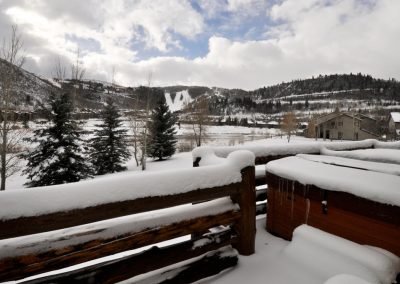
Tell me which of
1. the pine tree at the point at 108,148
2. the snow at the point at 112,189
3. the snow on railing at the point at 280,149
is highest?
the snow on railing at the point at 280,149

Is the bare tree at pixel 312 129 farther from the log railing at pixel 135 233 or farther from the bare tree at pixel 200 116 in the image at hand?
the log railing at pixel 135 233

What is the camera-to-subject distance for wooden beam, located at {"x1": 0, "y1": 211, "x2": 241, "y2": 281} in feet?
5.75

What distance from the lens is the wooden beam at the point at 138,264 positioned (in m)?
2.01

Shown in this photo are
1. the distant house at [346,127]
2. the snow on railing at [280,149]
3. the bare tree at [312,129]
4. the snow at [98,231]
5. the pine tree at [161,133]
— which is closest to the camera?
the snow at [98,231]

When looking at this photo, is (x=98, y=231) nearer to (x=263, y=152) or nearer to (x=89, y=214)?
(x=89, y=214)

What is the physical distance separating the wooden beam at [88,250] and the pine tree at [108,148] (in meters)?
23.8

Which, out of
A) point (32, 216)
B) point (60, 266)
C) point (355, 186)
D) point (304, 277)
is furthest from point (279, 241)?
point (32, 216)

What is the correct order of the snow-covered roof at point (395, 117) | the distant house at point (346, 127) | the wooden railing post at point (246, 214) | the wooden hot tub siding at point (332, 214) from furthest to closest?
1. the snow-covered roof at point (395, 117)
2. the distant house at point (346, 127)
3. the wooden railing post at point (246, 214)
4. the wooden hot tub siding at point (332, 214)

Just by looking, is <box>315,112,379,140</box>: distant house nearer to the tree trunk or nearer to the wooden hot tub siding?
the tree trunk

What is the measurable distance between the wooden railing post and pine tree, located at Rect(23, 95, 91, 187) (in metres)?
17.0

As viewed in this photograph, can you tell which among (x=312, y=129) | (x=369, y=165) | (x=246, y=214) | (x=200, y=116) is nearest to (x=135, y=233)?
(x=246, y=214)

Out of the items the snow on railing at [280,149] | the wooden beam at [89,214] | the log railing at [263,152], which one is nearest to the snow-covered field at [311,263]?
the wooden beam at [89,214]

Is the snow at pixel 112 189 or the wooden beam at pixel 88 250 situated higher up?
the snow at pixel 112 189

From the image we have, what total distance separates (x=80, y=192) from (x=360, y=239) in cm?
258
